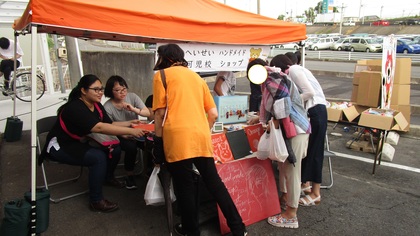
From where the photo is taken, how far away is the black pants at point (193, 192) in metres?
2.32

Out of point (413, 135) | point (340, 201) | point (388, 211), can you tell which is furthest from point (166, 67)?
point (413, 135)

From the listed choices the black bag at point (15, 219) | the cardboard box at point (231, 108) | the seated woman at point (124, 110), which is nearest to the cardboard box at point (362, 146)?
the cardboard box at point (231, 108)

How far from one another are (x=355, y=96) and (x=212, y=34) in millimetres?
3285

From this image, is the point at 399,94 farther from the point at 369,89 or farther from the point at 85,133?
the point at 85,133

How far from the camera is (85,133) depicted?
2.95 metres

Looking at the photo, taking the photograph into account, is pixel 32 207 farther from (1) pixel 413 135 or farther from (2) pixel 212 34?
(1) pixel 413 135

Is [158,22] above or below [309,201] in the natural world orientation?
above

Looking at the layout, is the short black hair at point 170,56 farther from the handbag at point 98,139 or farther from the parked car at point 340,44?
the parked car at point 340,44

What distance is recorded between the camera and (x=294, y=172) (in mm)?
2760

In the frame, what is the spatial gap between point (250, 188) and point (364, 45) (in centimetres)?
2640

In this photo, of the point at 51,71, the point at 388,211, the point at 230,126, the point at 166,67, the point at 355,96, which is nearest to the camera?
the point at 166,67

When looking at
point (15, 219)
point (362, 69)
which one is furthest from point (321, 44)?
point (15, 219)

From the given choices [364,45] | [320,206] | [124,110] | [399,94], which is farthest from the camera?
[364,45]

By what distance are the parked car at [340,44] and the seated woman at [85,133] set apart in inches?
1121
